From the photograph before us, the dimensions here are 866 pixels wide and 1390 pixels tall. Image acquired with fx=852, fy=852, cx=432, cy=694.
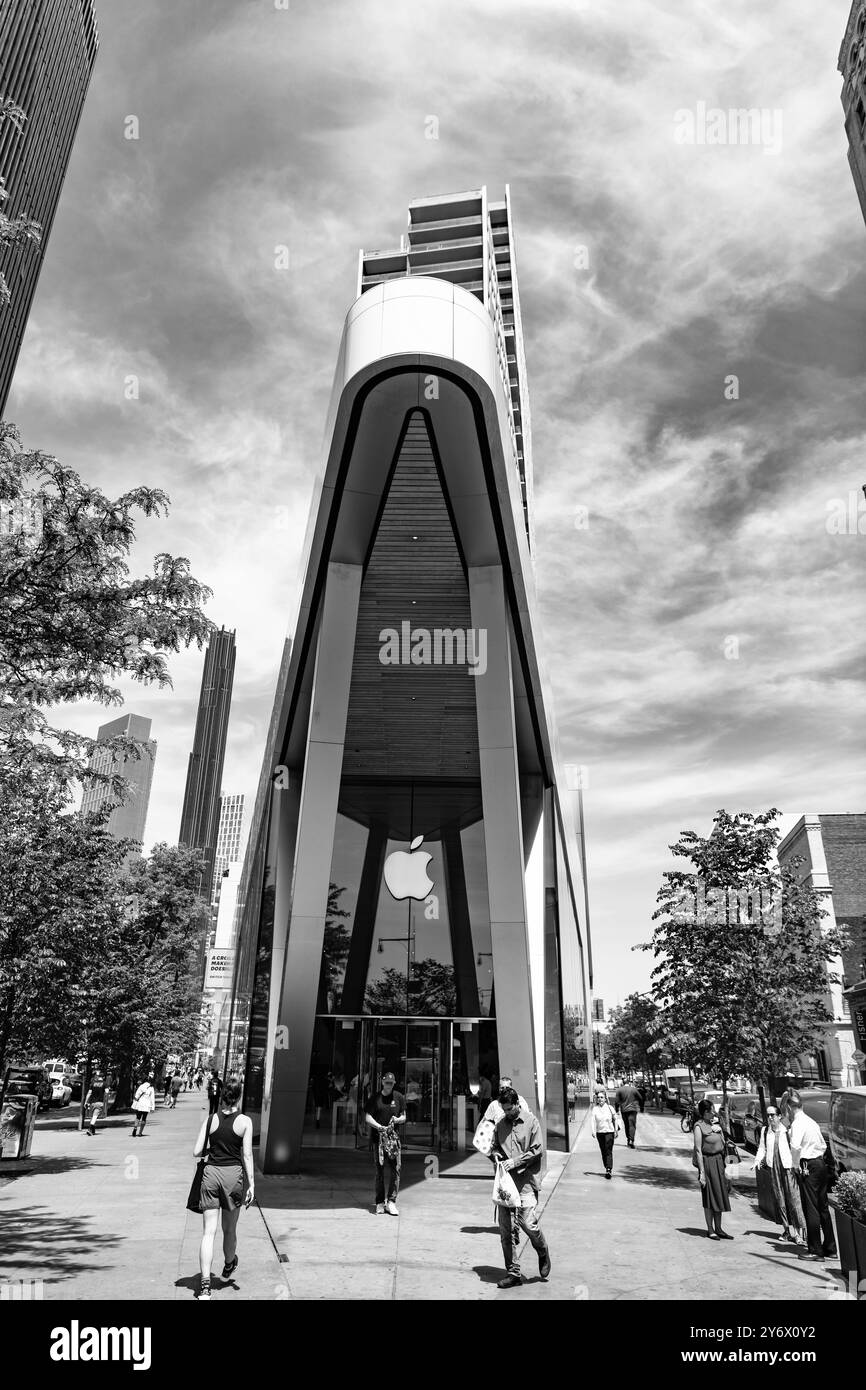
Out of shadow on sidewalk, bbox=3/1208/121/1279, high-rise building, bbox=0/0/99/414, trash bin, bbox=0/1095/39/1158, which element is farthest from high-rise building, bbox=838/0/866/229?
shadow on sidewalk, bbox=3/1208/121/1279

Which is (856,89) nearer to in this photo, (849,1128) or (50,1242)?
(849,1128)

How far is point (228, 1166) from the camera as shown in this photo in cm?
658

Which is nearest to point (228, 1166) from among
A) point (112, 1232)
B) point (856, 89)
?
point (112, 1232)

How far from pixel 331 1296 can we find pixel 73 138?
96.2m

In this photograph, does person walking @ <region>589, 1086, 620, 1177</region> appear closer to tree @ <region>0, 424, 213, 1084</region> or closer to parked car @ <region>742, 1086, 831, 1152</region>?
parked car @ <region>742, 1086, 831, 1152</region>

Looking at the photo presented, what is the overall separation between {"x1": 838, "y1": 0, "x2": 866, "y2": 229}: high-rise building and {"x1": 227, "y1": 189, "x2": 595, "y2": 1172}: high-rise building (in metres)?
42.1

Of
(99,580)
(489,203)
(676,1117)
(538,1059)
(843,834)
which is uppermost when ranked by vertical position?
(489,203)

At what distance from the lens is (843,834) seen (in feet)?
174

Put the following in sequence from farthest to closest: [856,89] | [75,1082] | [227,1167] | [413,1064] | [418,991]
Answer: [856,89], [75,1082], [418,991], [413,1064], [227,1167]

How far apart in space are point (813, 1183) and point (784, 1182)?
4.28 ft

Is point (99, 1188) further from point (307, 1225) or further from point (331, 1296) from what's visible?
point (331, 1296)

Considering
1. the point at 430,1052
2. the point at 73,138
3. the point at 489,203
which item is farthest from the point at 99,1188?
the point at 73,138

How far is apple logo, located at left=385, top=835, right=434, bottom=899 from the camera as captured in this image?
60.1 ft

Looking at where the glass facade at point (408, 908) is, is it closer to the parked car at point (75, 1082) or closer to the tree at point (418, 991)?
the tree at point (418, 991)
